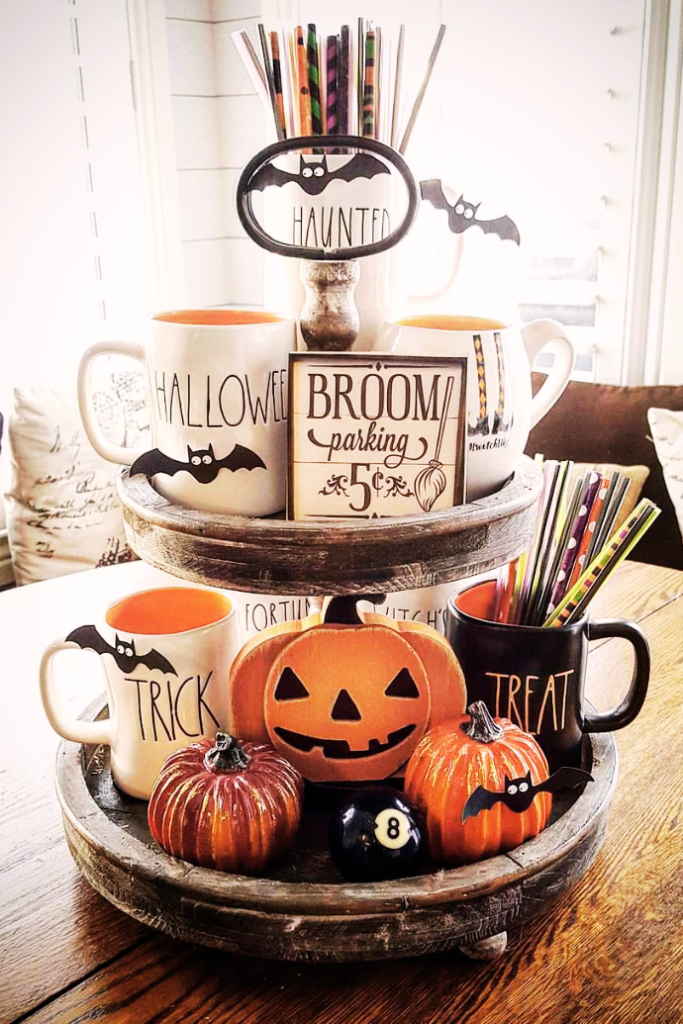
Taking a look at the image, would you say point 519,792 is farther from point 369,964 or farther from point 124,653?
point 124,653

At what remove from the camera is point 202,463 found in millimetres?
607

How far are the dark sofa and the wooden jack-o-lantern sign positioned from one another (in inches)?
53.2

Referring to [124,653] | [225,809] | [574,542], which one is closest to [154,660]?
[124,653]

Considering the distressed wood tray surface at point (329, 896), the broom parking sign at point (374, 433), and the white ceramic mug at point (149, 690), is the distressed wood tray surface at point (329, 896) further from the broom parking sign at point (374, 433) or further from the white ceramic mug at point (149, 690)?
the broom parking sign at point (374, 433)

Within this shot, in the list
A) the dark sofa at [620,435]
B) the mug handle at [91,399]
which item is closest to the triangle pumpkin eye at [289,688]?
the mug handle at [91,399]

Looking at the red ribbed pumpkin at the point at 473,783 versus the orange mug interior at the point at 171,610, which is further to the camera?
the orange mug interior at the point at 171,610

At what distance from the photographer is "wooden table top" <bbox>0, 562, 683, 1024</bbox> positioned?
1.69ft

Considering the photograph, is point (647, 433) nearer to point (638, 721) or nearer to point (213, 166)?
point (638, 721)

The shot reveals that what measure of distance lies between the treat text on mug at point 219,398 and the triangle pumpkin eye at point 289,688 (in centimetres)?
20

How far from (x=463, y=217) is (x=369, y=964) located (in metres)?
0.58

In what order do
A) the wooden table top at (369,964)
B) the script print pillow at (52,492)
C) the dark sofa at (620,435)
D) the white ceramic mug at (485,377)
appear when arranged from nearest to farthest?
the wooden table top at (369,964) → the white ceramic mug at (485,377) → the dark sofa at (620,435) → the script print pillow at (52,492)

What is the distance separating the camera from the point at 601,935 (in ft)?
1.88

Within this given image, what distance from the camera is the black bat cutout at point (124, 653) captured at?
64 centimetres

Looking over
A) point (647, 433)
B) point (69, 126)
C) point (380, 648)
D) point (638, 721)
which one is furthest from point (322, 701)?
point (69, 126)
